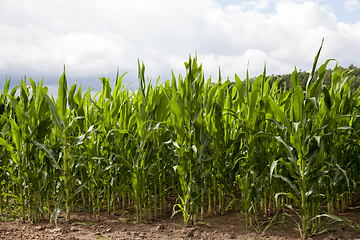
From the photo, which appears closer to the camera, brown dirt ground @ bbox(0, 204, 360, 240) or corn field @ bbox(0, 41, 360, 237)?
corn field @ bbox(0, 41, 360, 237)

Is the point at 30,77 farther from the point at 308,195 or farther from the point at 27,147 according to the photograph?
the point at 308,195

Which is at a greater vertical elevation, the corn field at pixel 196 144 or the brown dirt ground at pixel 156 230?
the corn field at pixel 196 144

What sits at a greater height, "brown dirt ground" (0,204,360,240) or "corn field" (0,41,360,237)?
"corn field" (0,41,360,237)

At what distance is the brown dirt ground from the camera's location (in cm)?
266

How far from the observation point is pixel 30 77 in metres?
3.06

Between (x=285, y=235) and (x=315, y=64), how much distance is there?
169 centimetres

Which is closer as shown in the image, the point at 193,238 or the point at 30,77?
the point at 193,238

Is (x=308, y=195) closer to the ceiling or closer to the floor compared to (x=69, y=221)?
closer to the ceiling

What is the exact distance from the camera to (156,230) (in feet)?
9.20

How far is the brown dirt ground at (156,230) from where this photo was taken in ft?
8.73

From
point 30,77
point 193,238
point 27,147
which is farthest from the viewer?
point 30,77

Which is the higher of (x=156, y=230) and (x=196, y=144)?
→ (x=196, y=144)

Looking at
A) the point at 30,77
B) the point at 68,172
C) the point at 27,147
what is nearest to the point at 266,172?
the point at 68,172

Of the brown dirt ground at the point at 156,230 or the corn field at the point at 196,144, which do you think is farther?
the brown dirt ground at the point at 156,230
